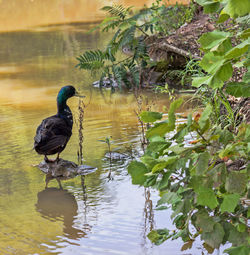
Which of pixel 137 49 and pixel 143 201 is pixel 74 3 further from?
pixel 143 201

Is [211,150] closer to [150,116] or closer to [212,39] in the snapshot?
[150,116]

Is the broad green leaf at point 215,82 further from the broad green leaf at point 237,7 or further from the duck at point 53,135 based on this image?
the duck at point 53,135

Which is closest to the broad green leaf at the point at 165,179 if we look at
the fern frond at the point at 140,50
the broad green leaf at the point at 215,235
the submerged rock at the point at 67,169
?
the broad green leaf at the point at 215,235

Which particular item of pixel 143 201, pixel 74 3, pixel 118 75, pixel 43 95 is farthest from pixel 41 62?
pixel 74 3

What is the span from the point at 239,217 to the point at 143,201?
7.74 feet

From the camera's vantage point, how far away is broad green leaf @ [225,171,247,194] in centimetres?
175

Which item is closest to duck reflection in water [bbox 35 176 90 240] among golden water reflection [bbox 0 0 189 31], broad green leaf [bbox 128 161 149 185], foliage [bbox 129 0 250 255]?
foliage [bbox 129 0 250 255]

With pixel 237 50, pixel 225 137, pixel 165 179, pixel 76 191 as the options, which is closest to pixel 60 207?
pixel 76 191

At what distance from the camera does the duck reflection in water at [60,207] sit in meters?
4.11

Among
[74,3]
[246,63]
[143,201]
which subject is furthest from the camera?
[74,3]

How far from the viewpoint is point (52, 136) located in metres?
5.27

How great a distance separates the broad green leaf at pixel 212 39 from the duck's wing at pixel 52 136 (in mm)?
3902

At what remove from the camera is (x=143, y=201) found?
4.46 metres

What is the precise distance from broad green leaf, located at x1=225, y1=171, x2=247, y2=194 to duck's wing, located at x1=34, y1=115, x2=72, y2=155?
3.63 meters
